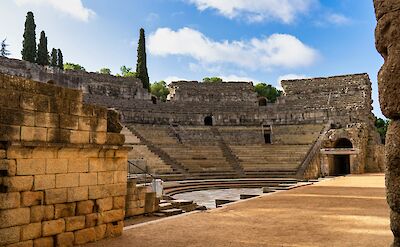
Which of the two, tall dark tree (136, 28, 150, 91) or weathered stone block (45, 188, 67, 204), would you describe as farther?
tall dark tree (136, 28, 150, 91)

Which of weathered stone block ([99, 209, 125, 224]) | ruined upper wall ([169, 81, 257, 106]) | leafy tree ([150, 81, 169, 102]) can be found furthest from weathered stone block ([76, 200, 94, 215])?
leafy tree ([150, 81, 169, 102])

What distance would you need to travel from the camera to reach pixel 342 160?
112 ft

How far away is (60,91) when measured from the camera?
7016mm

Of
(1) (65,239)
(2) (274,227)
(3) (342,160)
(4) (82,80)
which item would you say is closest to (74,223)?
(1) (65,239)

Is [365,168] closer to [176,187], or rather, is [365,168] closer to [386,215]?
[176,187]

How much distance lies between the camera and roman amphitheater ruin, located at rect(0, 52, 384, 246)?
20.4 feet

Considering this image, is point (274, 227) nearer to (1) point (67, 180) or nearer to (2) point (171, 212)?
(2) point (171, 212)

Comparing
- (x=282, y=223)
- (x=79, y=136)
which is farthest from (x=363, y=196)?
(x=79, y=136)

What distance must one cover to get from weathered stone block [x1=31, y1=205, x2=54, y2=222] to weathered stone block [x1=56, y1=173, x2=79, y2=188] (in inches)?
17.5

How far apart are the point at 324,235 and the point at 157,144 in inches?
956

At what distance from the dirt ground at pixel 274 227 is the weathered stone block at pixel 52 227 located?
0.86m

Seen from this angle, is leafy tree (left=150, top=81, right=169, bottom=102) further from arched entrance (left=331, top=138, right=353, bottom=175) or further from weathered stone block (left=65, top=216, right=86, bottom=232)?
weathered stone block (left=65, top=216, right=86, bottom=232)

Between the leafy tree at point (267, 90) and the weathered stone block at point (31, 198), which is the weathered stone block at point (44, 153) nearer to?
the weathered stone block at point (31, 198)

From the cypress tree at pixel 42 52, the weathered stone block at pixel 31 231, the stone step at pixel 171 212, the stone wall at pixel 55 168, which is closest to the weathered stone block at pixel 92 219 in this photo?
the stone wall at pixel 55 168
